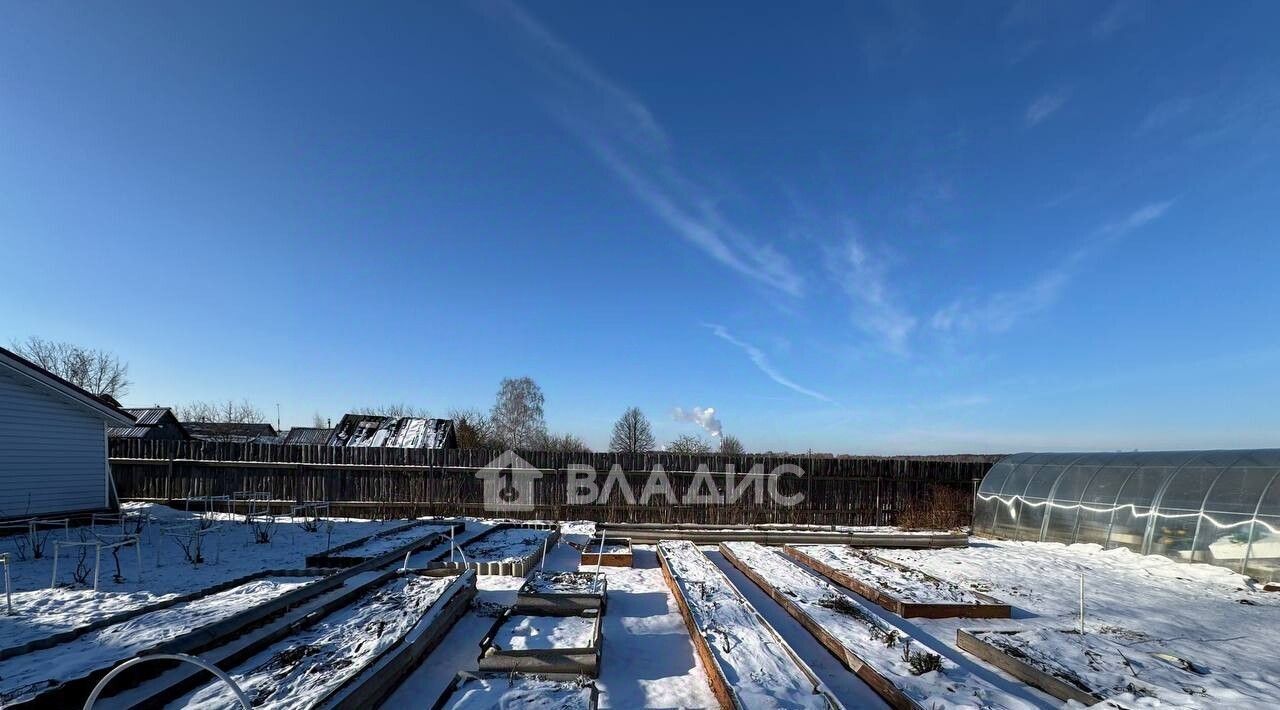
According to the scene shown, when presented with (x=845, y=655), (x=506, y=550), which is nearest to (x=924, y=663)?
(x=845, y=655)

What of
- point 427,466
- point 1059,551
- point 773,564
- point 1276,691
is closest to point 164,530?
point 427,466

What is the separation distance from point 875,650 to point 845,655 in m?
0.43

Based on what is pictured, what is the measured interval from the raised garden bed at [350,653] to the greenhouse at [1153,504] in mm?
11738

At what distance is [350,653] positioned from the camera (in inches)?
197

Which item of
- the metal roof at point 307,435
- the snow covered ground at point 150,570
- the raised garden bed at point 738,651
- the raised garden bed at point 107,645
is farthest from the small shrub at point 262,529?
the metal roof at point 307,435

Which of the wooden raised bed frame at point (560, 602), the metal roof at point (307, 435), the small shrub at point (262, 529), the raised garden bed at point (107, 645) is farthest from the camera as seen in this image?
the metal roof at point (307, 435)

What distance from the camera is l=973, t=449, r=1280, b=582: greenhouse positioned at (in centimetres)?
906

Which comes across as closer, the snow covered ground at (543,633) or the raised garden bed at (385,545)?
the snow covered ground at (543,633)

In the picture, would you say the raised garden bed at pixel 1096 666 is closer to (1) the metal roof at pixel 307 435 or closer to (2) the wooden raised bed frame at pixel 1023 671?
(2) the wooden raised bed frame at pixel 1023 671

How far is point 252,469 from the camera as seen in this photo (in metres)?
14.1

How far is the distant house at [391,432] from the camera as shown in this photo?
1838cm

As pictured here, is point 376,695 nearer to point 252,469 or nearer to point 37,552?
point 37,552

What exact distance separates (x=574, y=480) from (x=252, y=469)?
7.98 m

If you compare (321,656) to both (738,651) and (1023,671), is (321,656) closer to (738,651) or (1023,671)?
(738,651)
